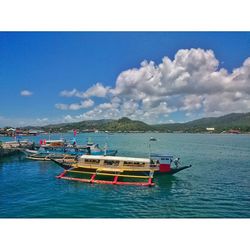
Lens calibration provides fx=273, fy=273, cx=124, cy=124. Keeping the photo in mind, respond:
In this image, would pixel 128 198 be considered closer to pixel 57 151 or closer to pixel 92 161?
pixel 92 161

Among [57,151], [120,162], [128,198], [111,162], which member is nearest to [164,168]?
[120,162]

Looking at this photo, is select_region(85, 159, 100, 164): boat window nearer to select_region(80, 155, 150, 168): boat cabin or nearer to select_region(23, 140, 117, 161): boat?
select_region(80, 155, 150, 168): boat cabin

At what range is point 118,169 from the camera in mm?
26078

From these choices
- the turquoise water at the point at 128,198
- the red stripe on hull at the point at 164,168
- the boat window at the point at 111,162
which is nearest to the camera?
the turquoise water at the point at 128,198

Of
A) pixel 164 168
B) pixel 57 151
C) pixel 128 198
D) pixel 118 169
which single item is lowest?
pixel 128 198

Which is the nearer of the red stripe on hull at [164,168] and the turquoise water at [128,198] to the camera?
the turquoise water at [128,198]

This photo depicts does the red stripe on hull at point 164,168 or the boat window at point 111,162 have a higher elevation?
the boat window at point 111,162

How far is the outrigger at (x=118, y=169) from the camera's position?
25447 mm

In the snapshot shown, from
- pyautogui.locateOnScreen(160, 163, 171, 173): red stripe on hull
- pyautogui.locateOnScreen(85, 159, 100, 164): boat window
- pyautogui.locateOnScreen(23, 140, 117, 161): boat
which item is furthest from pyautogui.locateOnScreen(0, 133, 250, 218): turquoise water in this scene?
pyautogui.locateOnScreen(23, 140, 117, 161): boat

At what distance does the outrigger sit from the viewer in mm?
25447

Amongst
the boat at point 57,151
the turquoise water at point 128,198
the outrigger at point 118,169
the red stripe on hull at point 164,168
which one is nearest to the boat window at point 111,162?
the outrigger at point 118,169

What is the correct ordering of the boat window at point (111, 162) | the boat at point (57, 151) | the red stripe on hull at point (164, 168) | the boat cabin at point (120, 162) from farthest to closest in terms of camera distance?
1. the boat at point (57, 151)
2. the red stripe on hull at point (164, 168)
3. the boat window at point (111, 162)
4. the boat cabin at point (120, 162)

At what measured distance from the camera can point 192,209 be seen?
1781 cm

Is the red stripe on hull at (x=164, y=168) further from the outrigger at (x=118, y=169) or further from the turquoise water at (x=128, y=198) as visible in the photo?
the turquoise water at (x=128, y=198)
